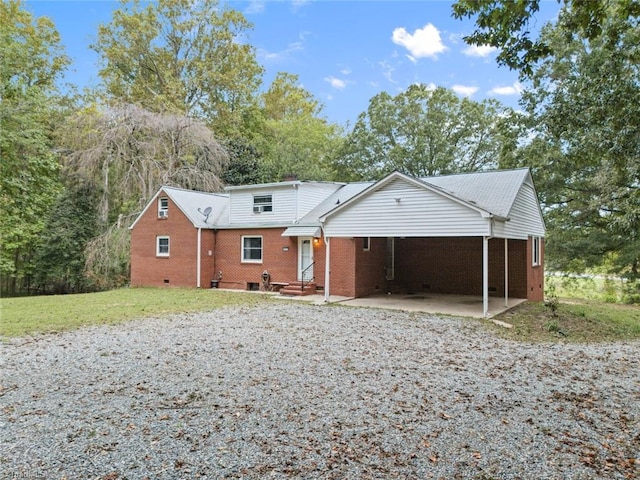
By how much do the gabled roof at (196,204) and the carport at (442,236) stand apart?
666 cm

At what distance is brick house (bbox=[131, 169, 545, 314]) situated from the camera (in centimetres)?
1281

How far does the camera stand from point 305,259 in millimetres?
17078

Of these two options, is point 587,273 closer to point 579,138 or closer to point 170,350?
point 579,138

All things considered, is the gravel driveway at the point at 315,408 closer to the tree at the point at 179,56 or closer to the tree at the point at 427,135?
the tree at the point at 427,135

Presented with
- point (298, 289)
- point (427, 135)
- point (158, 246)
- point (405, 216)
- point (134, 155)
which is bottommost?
point (298, 289)

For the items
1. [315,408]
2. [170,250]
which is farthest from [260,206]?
[315,408]

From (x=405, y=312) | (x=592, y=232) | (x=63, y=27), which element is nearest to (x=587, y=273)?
(x=592, y=232)

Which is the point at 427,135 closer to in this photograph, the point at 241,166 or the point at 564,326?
the point at 241,166

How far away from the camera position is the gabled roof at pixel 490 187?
1279 cm

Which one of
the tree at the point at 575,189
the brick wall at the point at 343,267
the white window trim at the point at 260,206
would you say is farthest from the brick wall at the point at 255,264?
the tree at the point at 575,189

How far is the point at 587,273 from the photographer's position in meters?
23.4

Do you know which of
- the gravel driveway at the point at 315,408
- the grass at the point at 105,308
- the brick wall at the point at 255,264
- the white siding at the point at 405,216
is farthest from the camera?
the brick wall at the point at 255,264

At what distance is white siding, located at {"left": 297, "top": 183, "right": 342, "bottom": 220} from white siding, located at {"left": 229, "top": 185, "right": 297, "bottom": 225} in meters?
0.31

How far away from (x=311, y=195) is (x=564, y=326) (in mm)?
11008
